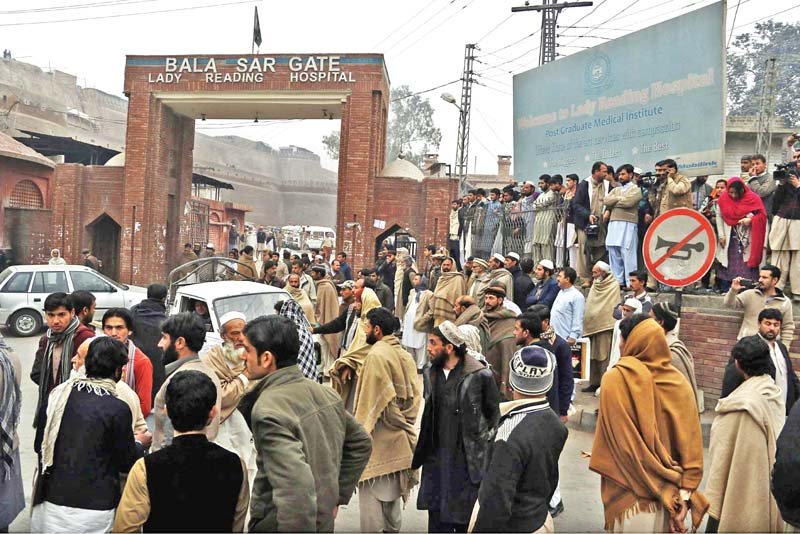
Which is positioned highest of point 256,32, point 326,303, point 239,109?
point 256,32

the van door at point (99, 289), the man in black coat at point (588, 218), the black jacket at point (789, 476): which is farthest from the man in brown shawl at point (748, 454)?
the van door at point (99, 289)

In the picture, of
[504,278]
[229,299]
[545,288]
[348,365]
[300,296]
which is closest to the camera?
[348,365]

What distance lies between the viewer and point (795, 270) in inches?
322

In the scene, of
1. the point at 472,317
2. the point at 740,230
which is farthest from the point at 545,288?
the point at 740,230

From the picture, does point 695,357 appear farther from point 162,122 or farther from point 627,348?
point 162,122

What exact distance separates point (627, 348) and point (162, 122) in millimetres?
22609

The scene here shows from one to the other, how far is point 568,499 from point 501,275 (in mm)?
3988

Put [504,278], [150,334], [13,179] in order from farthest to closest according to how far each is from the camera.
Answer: [13,179], [504,278], [150,334]

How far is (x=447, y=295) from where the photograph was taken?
33.5 feet

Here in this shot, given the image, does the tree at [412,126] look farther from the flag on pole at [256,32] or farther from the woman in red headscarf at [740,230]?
the woman in red headscarf at [740,230]

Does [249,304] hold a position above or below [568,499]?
above

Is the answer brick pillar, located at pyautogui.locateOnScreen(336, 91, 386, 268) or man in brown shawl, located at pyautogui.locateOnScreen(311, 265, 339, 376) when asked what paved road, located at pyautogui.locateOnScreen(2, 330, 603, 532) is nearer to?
man in brown shawl, located at pyautogui.locateOnScreen(311, 265, 339, 376)

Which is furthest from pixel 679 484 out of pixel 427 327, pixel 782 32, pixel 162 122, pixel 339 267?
pixel 782 32

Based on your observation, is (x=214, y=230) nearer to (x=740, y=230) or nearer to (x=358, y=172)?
(x=358, y=172)
